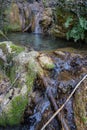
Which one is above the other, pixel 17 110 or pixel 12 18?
pixel 12 18

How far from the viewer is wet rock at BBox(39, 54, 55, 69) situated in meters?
5.22

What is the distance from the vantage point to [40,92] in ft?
15.8

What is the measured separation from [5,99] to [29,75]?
25.5 inches

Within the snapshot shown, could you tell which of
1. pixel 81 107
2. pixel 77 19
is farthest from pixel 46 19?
pixel 81 107

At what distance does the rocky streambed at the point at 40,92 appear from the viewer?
14.3 ft

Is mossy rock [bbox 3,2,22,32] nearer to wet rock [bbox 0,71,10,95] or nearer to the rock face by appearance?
the rock face

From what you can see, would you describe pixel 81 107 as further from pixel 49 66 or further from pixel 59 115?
pixel 49 66

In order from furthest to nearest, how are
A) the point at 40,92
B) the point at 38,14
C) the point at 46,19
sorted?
1. the point at 38,14
2. the point at 46,19
3. the point at 40,92

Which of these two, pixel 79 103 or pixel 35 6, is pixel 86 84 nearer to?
pixel 79 103

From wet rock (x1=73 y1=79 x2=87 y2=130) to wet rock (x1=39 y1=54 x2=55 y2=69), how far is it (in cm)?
86

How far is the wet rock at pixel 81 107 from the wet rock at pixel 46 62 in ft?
2.83

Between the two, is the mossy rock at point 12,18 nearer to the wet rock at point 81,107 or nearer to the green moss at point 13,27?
the green moss at point 13,27

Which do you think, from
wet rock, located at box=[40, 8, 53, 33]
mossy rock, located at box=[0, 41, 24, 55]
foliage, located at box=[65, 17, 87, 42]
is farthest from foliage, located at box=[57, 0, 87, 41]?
mossy rock, located at box=[0, 41, 24, 55]

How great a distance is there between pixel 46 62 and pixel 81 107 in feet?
4.55
